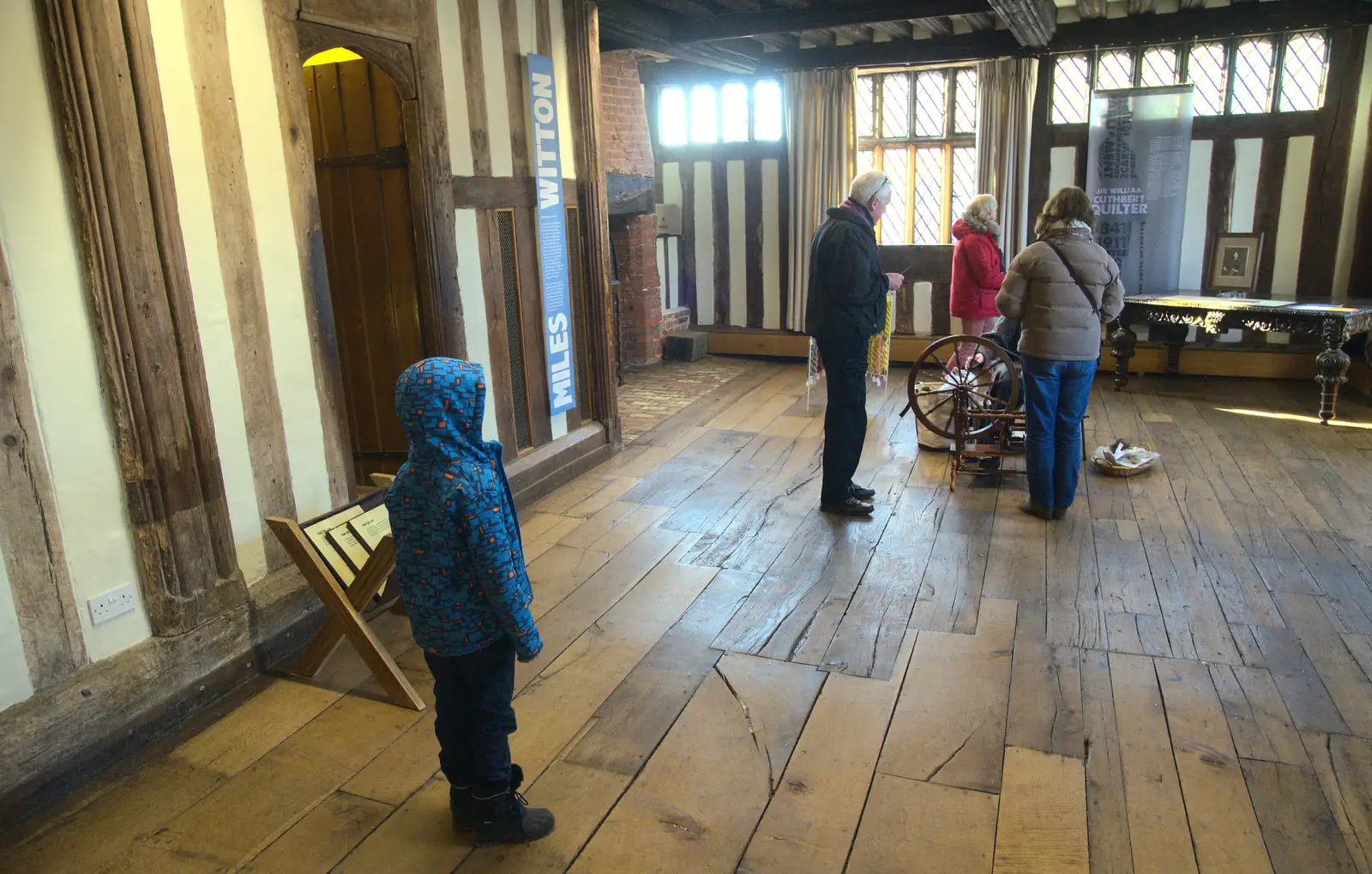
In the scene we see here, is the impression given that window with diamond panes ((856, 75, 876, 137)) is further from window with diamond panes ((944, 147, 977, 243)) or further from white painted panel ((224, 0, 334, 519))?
white painted panel ((224, 0, 334, 519))

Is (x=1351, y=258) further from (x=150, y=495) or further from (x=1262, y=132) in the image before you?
(x=150, y=495)

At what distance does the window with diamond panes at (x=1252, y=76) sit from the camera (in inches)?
279

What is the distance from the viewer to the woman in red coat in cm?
550

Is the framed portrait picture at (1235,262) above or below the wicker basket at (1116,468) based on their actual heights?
above

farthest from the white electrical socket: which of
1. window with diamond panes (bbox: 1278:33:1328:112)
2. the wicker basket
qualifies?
window with diamond panes (bbox: 1278:33:1328:112)

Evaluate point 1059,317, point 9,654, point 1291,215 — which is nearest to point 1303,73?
point 1291,215

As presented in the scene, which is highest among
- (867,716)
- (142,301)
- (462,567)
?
(142,301)

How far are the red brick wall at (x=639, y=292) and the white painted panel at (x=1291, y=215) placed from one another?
527cm

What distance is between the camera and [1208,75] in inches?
286

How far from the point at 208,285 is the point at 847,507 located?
3.00m

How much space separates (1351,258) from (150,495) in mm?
8278

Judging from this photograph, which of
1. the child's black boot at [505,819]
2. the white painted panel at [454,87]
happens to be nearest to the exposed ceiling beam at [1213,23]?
the white painted panel at [454,87]

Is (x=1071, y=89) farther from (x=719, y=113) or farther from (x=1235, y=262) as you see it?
(x=719, y=113)

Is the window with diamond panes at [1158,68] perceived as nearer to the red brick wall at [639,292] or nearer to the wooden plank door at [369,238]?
the red brick wall at [639,292]
